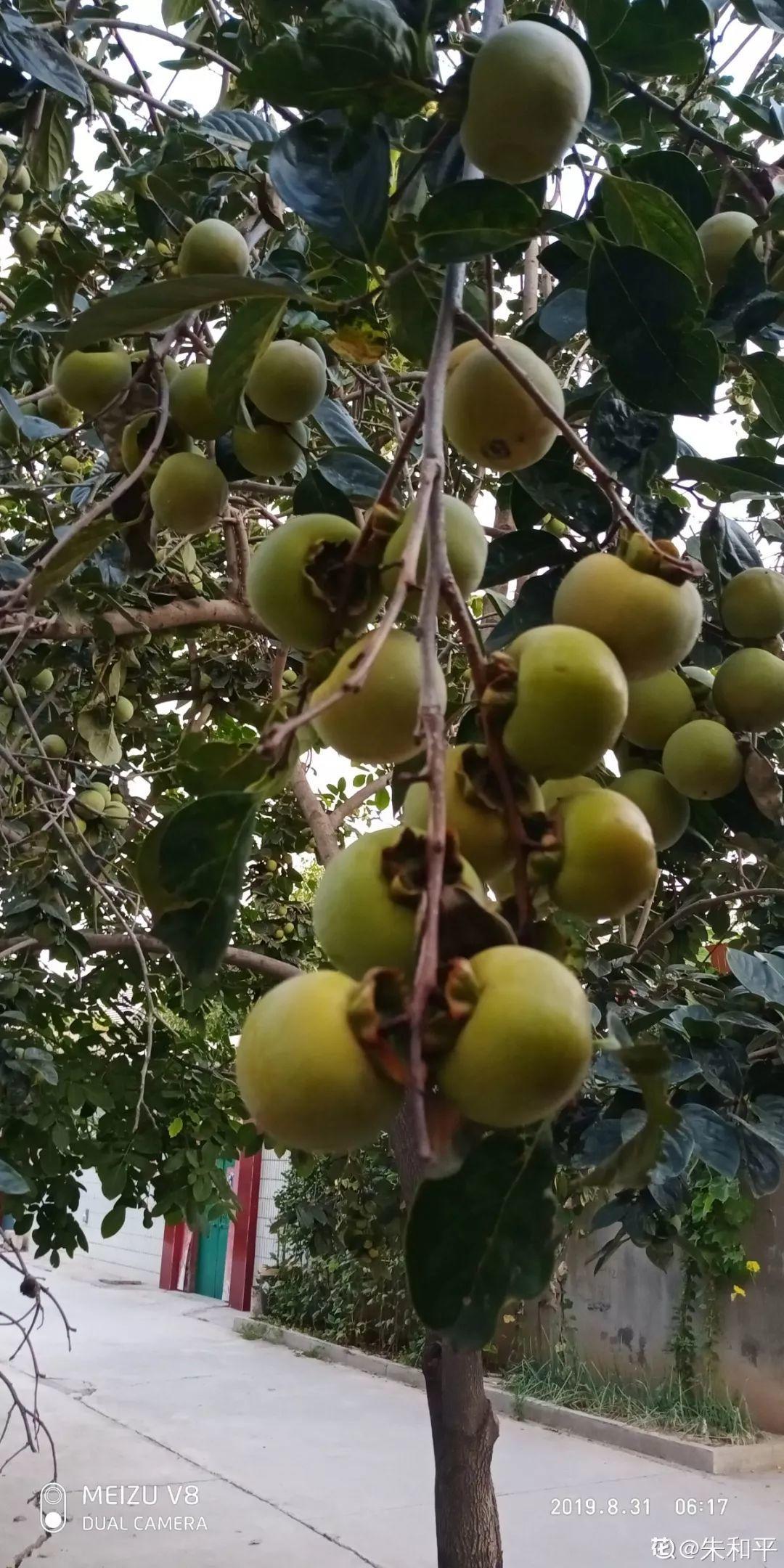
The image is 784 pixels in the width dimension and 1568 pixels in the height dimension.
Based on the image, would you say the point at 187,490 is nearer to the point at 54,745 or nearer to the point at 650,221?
the point at 650,221

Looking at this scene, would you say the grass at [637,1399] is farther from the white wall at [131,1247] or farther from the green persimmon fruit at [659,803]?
the white wall at [131,1247]

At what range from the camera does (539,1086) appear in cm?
54

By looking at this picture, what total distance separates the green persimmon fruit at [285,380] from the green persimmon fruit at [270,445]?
3cm

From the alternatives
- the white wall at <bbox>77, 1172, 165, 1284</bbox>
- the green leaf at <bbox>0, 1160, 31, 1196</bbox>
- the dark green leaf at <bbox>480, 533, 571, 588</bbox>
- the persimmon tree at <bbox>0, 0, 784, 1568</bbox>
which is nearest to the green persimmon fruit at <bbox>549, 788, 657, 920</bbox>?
the persimmon tree at <bbox>0, 0, 784, 1568</bbox>

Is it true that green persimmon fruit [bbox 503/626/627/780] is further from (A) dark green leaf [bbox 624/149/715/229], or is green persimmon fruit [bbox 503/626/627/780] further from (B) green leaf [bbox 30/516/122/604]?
(A) dark green leaf [bbox 624/149/715/229]

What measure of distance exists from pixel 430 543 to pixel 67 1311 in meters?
12.4

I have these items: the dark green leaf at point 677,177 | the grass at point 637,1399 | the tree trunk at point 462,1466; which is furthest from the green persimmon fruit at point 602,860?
the grass at point 637,1399

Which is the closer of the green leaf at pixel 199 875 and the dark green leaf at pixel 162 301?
the green leaf at pixel 199 875

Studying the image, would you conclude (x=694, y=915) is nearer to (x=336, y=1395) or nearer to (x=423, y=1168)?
(x=423, y=1168)

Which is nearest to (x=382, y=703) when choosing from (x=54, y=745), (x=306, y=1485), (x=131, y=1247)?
(x=54, y=745)

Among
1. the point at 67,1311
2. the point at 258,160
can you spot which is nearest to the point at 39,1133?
the point at 258,160

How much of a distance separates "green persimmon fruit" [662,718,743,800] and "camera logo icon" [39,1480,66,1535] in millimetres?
5383

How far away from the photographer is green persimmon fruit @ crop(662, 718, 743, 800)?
0.97 metres

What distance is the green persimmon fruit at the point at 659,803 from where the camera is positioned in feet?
3.28
